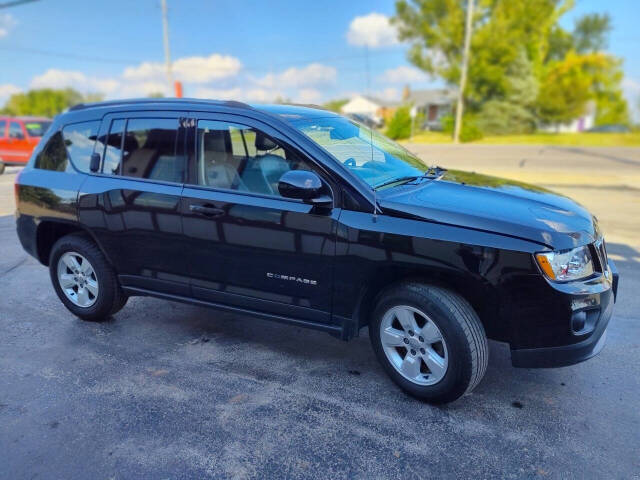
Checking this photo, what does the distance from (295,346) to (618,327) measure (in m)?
2.71

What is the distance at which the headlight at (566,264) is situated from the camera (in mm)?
2588

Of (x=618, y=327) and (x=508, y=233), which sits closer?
(x=508, y=233)

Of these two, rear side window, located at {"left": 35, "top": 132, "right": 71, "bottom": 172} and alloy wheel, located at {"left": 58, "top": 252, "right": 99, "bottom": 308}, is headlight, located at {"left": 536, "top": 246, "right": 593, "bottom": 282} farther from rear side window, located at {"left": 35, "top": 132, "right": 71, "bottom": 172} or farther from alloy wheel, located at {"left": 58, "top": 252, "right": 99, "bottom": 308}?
rear side window, located at {"left": 35, "top": 132, "right": 71, "bottom": 172}

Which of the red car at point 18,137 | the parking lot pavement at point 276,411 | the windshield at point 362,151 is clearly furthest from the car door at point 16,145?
the windshield at point 362,151

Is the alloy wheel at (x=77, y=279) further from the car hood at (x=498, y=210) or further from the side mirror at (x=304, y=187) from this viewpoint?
the car hood at (x=498, y=210)

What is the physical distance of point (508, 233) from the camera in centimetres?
263

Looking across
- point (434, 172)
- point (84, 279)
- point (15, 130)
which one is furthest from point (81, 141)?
point (15, 130)

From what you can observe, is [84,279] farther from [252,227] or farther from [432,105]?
[432,105]

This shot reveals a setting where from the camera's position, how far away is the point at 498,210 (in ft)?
9.39

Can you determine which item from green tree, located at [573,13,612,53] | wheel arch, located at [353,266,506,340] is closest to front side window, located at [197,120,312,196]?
wheel arch, located at [353,266,506,340]

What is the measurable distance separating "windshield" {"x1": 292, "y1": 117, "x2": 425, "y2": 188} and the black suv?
18mm

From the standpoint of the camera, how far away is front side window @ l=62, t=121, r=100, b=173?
392cm

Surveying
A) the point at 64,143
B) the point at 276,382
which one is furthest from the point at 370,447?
the point at 64,143

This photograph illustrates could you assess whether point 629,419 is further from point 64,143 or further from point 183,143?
point 64,143
